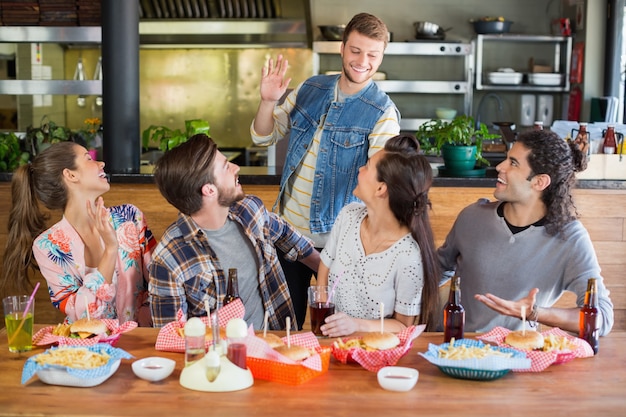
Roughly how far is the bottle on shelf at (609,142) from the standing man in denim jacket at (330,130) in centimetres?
166

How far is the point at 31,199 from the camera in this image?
10.8ft

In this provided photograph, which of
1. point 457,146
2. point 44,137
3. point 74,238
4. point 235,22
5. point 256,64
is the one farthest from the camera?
point 256,64

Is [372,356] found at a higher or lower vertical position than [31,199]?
lower

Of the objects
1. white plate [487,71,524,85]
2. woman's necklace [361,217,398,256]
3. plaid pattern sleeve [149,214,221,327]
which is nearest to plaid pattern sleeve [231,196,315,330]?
plaid pattern sleeve [149,214,221,327]

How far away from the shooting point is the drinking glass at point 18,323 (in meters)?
2.48

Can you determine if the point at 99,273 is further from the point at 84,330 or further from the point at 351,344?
the point at 351,344

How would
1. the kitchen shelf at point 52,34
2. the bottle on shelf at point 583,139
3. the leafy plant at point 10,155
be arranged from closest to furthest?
the bottle on shelf at point 583,139, the leafy plant at point 10,155, the kitchen shelf at point 52,34

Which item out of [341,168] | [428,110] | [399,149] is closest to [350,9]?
[428,110]

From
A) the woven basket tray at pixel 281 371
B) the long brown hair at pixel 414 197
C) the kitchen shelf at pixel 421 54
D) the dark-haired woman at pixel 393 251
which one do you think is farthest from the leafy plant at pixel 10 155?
the kitchen shelf at pixel 421 54

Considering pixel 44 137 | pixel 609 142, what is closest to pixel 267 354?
pixel 609 142

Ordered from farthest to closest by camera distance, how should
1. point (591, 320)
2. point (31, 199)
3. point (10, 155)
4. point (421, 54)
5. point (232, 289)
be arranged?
point (421, 54) → point (10, 155) → point (31, 199) → point (232, 289) → point (591, 320)

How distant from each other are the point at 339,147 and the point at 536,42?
5326 mm

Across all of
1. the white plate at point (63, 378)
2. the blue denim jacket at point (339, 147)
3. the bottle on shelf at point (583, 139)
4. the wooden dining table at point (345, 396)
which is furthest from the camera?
the bottle on shelf at point (583, 139)

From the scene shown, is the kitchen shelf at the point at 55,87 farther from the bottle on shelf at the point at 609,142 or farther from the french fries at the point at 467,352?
the french fries at the point at 467,352
